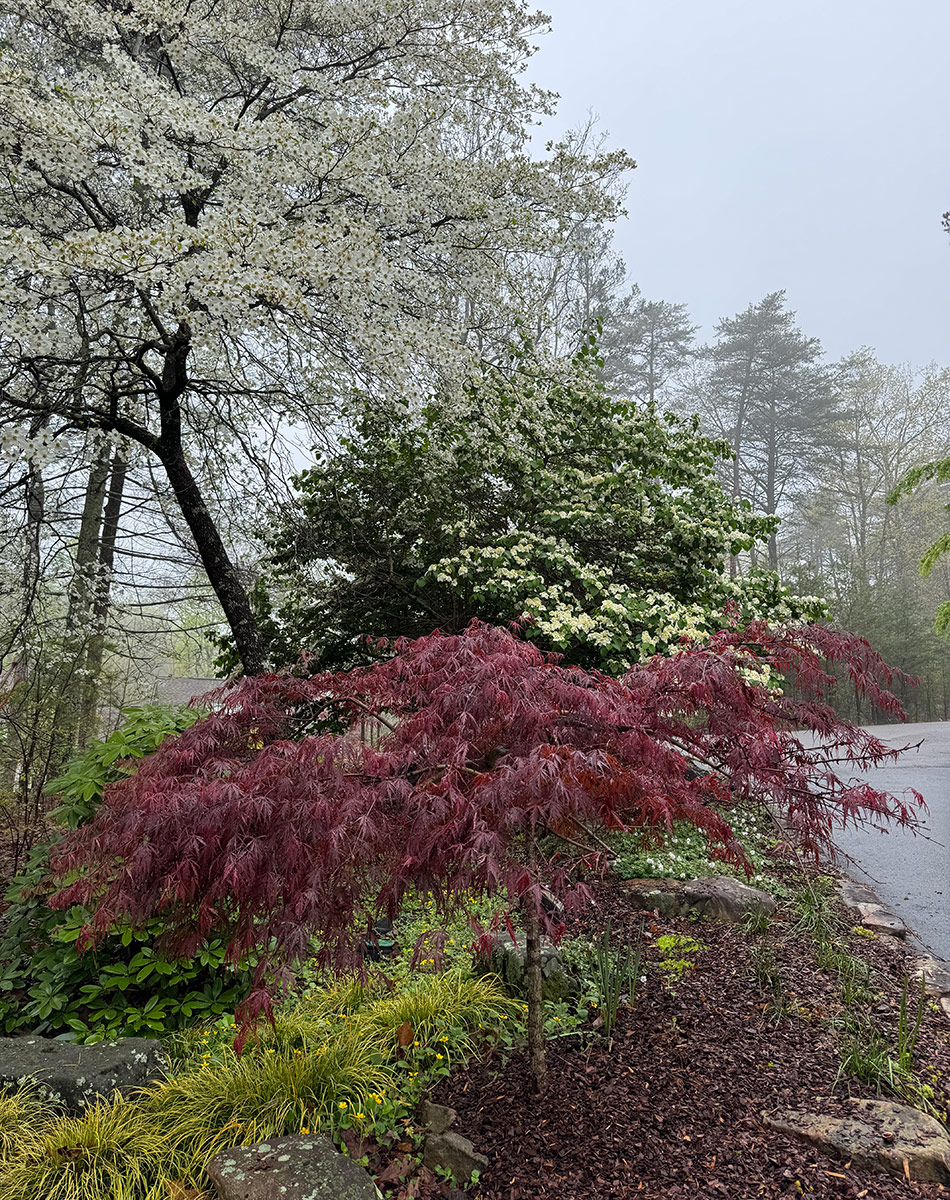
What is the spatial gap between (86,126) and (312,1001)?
4466 millimetres

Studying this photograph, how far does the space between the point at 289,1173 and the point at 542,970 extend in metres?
1.54

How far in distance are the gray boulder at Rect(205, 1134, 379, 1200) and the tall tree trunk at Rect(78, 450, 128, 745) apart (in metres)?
4.95

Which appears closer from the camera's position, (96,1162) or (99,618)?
(96,1162)

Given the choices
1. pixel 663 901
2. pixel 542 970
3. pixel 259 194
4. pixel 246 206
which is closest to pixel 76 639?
pixel 259 194

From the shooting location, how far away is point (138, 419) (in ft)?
20.3

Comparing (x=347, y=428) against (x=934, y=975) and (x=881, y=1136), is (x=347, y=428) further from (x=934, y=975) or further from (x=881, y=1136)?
(x=881, y=1136)

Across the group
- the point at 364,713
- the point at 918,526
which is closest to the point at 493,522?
the point at 364,713

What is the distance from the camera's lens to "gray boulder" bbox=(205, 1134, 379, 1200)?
2.08m

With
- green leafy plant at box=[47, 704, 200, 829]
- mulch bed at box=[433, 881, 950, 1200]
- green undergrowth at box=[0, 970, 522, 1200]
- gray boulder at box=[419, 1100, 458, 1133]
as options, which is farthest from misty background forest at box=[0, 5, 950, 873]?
gray boulder at box=[419, 1100, 458, 1133]

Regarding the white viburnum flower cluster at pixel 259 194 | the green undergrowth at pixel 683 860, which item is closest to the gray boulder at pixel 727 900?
the green undergrowth at pixel 683 860

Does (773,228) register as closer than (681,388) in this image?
No

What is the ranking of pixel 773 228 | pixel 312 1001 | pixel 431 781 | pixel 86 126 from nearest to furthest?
pixel 431 781
pixel 312 1001
pixel 86 126
pixel 773 228

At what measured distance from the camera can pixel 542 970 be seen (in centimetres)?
341

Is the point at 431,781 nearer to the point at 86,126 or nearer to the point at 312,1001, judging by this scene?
the point at 312,1001
